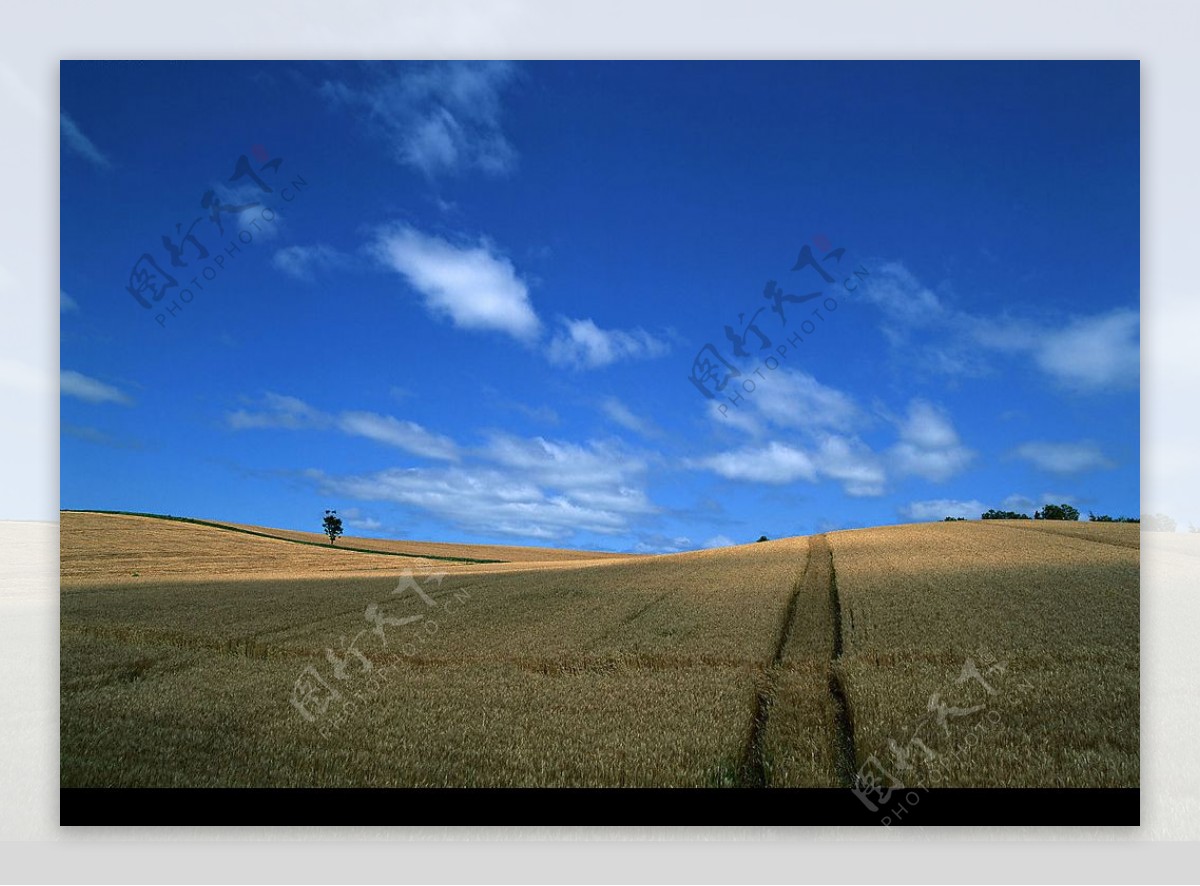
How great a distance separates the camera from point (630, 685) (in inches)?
422

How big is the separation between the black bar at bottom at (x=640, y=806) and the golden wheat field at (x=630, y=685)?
136 mm

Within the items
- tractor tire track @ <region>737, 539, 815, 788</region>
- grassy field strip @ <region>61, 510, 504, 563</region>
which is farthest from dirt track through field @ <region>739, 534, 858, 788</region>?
grassy field strip @ <region>61, 510, 504, 563</region>

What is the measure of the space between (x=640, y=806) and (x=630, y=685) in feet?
9.17

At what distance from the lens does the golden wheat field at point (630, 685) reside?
821cm

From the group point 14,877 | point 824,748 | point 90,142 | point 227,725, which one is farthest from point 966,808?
point 90,142

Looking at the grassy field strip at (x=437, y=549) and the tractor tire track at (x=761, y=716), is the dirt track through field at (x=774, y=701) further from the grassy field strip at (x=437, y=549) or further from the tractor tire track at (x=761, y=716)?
the grassy field strip at (x=437, y=549)

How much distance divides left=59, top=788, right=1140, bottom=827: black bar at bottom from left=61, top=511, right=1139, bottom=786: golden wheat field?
14 cm

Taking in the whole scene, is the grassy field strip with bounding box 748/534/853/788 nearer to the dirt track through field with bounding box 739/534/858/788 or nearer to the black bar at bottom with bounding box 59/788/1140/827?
the dirt track through field with bounding box 739/534/858/788

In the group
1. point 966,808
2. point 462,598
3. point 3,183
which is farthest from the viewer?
point 462,598

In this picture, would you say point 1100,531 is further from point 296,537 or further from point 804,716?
point 296,537

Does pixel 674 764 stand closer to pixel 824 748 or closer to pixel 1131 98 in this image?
pixel 824 748

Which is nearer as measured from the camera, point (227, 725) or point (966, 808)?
point (966, 808)

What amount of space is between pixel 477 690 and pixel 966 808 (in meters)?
6.10

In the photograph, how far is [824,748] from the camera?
8.47m
